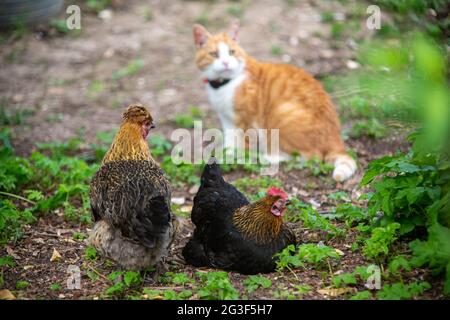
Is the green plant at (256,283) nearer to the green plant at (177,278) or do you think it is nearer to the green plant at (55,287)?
the green plant at (177,278)

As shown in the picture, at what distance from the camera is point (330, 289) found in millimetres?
3943

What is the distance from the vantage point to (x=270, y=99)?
7.11m

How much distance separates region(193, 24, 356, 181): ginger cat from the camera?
661cm

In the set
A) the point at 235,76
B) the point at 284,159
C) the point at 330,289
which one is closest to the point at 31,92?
the point at 235,76

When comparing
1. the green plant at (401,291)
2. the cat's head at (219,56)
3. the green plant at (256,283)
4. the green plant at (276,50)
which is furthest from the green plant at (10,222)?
the green plant at (276,50)

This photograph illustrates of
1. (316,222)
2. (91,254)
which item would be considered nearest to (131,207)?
(91,254)

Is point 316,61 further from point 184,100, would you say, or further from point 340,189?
point 340,189

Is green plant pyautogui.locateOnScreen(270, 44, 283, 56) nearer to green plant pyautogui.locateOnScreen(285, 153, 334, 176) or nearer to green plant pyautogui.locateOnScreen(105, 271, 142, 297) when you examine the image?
green plant pyautogui.locateOnScreen(285, 153, 334, 176)

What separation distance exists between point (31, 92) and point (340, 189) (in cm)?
505

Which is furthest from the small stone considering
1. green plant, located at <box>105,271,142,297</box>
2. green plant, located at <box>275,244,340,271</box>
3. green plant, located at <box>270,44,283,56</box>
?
green plant, located at <box>275,244,340,271</box>

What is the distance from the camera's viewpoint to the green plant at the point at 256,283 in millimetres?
4000

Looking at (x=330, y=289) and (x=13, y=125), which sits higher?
(x=13, y=125)

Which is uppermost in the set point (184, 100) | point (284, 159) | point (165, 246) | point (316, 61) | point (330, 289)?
point (316, 61)

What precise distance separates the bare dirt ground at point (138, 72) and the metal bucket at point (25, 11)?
32 centimetres
